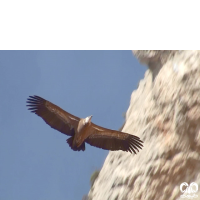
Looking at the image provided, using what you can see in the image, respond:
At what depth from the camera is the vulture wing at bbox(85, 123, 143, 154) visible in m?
9.34

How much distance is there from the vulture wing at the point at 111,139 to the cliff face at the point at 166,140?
48cm

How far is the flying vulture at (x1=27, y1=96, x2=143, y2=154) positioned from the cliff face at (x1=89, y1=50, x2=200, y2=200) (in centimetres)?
58

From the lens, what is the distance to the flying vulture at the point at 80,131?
927cm

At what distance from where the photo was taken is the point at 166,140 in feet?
29.1

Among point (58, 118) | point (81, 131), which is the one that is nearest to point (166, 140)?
point (81, 131)

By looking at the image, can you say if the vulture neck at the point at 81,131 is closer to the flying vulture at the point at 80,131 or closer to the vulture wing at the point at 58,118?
the flying vulture at the point at 80,131

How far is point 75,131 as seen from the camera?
957cm

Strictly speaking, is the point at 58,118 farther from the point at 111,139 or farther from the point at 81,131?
the point at 111,139

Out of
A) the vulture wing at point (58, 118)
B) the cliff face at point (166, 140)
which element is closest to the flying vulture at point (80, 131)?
the vulture wing at point (58, 118)

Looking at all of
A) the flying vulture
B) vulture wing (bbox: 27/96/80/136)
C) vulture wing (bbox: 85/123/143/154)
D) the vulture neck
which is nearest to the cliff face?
vulture wing (bbox: 85/123/143/154)
